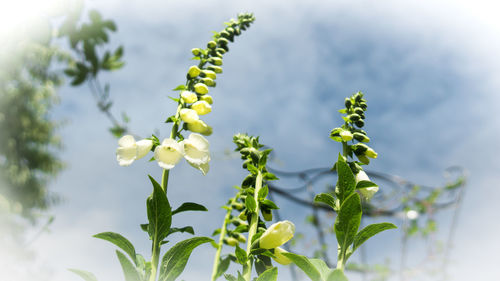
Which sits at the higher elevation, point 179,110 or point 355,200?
point 179,110

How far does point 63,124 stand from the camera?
1159cm

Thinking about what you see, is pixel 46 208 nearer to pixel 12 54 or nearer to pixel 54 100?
pixel 54 100

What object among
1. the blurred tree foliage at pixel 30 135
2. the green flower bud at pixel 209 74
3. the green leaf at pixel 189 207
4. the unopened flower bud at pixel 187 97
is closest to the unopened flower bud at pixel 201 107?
the unopened flower bud at pixel 187 97

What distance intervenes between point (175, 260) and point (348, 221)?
0.22m

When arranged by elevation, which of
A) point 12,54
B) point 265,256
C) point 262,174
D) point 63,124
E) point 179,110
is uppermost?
point 63,124

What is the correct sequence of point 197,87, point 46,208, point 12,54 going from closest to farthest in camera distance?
point 197,87
point 12,54
point 46,208

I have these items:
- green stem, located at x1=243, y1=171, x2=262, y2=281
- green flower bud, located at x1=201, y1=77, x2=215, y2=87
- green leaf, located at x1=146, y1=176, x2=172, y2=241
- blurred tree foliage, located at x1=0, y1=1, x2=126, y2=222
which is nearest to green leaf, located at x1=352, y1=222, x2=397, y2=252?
green stem, located at x1=243, y1=171, x2=262, y2=281

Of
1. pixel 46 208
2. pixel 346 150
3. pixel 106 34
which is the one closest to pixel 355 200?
pixel 346 150

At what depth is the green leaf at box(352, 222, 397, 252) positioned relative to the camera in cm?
44

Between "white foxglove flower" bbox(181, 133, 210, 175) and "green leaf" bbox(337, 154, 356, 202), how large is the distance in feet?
0.77

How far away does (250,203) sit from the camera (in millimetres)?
502

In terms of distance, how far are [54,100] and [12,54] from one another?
10531 mm

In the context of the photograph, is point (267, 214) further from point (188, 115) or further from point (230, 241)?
Result: point (230, 241)

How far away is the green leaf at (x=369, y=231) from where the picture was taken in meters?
0.44
